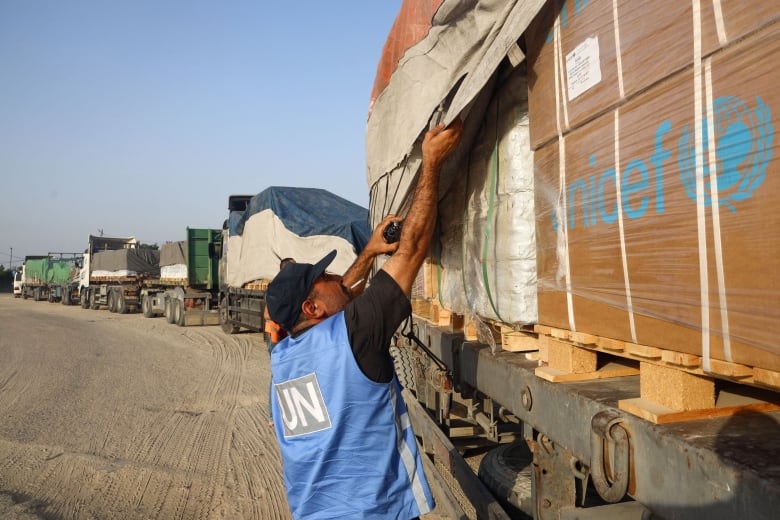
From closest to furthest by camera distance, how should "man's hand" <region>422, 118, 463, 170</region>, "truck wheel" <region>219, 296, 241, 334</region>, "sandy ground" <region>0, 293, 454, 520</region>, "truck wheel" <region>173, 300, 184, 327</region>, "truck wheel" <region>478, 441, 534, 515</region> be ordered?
"man's hand" <region>422, 118, 463, 170</region> < "truck wheel" <region>478, 441, 534, 515</region> < "sandy ground" <region>0, 293, 454, 520</region> < "truck wheel" <region>219, 296, 241, 334</region> < "truck wheel" <region>173, 300, 184, 327</region>

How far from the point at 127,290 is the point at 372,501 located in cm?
2763

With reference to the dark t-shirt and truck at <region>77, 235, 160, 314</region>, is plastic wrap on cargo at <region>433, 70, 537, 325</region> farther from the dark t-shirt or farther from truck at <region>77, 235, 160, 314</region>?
truck at <region>77, 235, 160, 314</region>

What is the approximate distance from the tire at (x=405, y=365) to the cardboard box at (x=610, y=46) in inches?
136

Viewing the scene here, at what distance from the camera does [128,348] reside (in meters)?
14.2

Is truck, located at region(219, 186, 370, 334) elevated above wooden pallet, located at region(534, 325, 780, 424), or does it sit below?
above

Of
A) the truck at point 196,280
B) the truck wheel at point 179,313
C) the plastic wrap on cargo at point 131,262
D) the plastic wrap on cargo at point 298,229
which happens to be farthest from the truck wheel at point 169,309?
the plastic wrap on cargo at point 298,229

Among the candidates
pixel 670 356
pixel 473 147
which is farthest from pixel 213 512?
pixel 670 356

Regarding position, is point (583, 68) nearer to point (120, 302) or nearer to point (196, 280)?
point (196, 280)

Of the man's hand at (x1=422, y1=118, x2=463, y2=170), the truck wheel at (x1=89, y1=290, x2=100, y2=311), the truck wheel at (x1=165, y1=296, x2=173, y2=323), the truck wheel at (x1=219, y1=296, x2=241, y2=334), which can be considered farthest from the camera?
the truck wheel at (x1=89, y1=290, x2=100, y2=311)

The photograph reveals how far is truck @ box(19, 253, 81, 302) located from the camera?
3688cm

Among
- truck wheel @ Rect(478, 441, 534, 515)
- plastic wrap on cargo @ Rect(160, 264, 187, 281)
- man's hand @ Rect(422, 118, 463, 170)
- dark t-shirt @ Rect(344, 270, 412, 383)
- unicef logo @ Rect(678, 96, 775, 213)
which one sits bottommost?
truck wheel @ Rect(478, 441, 534, 515)

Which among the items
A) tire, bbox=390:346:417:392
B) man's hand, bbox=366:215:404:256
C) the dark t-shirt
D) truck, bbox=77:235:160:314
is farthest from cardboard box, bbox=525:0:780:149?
truck, bbox=77:235:160:314

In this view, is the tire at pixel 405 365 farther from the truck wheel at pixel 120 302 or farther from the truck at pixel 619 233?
the truck wheel at pixel 120 302

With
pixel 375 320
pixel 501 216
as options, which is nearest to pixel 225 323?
pixel 501 216
